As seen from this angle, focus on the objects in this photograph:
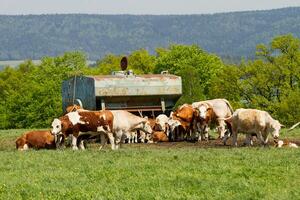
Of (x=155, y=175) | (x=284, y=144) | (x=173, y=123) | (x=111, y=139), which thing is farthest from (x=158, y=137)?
(x=155, y=175)

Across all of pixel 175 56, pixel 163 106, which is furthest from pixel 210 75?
pixel 163 106

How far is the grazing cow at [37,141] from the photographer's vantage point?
2775 centimetres

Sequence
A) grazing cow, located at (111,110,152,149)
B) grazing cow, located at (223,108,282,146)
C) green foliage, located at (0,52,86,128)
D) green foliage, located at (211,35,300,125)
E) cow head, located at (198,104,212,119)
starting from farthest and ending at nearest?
1. green foliage, located at (0,52,86,128)
2. green foliage, located at (211,35,300,125)
3. cow head, located at (198,104,212,119)
4. grazing cow, located at (111,110,152,149)
5. grazing cow, located at (223,108,282,146)

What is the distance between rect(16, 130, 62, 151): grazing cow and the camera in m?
27.8

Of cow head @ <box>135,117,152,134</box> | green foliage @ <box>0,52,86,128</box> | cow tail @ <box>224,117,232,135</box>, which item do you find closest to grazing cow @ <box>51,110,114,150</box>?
cow head @ <box>135,117,152,134</box>

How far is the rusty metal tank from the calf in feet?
16.4

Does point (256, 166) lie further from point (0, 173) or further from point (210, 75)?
point (210, 75)

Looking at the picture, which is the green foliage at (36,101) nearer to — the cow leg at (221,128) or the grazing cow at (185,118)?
the grazing cow at (185,118)

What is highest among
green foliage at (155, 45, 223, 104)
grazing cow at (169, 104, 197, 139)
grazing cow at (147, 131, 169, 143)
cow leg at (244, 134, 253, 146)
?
green foliage at (155, 45, 223, 104)

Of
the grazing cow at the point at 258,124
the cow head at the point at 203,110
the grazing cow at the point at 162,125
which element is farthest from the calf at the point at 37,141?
the grazing cow at the point at 258,124

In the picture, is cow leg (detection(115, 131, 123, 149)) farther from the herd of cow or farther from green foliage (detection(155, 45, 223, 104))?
green foliage (detection(155, 45, 223, 104))

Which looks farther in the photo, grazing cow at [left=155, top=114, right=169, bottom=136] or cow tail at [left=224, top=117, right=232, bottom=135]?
grazing cow at [left=155, top=114, right=169, bottom=136]

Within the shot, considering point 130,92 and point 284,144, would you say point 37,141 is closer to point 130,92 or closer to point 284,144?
point 130,92

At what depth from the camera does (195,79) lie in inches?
2837
